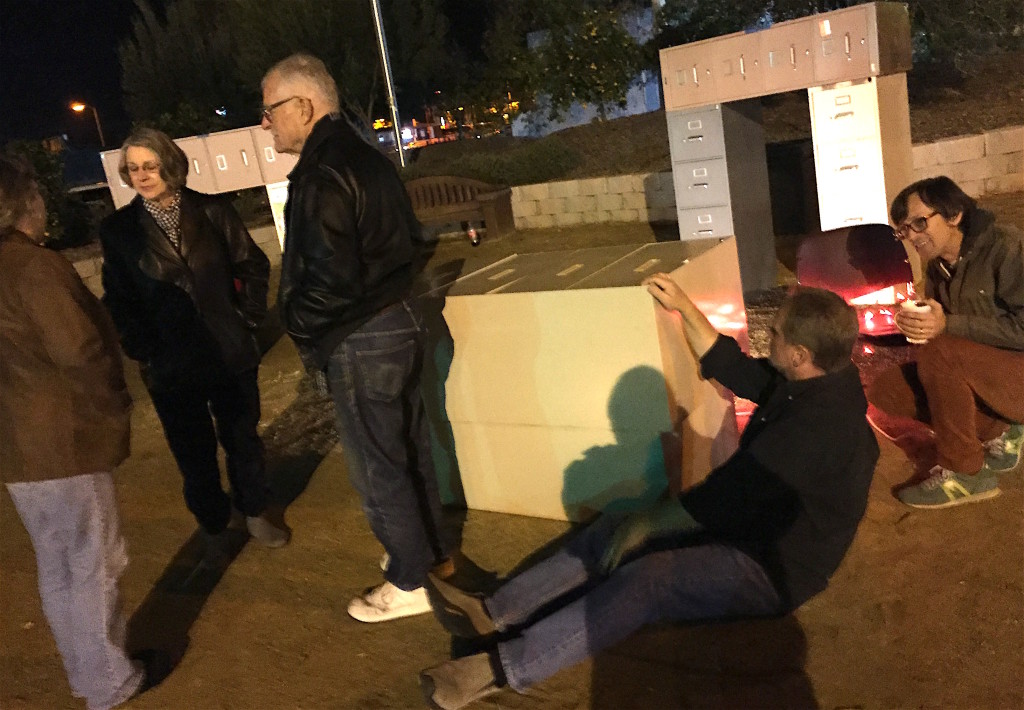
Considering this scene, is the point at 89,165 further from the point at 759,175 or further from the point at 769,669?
the point at 769,669

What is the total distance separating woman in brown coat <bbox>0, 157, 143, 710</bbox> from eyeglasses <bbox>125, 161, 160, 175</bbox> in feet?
2.31

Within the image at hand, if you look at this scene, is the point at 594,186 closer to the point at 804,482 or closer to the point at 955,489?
the point at 955,489

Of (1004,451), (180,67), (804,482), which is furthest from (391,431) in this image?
(180,67)

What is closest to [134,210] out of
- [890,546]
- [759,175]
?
[890,546]

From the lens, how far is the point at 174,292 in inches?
132

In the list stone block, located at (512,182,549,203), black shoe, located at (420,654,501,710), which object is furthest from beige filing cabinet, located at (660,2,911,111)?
black shoe, located at (420,654,501,710)

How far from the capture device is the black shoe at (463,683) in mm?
2459

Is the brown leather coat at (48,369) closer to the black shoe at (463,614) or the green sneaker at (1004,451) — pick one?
the black shoe at (463,614)

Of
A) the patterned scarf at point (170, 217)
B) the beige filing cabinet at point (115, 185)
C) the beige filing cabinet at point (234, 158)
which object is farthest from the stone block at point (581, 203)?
the patterned scarf at point (170, 217)

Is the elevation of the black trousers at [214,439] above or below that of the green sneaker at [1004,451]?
above

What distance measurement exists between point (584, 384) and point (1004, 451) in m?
1.62

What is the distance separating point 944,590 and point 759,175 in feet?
16.4

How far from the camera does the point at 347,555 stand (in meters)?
3.64

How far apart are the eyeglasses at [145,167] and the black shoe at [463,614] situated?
1907mm
